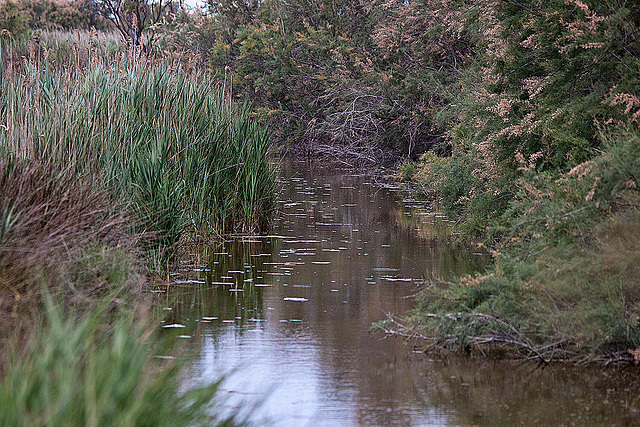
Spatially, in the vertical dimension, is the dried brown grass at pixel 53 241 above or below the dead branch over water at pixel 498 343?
above

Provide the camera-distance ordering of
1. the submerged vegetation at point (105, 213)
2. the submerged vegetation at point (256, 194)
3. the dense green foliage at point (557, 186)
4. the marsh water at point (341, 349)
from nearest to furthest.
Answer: the submerged vegetation at point (105, 213), the submerged vegetation at point (256, 194), the marsh water at point (341, 349), the dense green foliage at point (557, 186)

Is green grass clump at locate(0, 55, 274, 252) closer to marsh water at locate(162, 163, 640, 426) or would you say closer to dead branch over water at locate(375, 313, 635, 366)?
marsh water at locate(162, 163, 640, 426)

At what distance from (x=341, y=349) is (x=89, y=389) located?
11.9ft

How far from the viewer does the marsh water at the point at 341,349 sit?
5793 millimetres

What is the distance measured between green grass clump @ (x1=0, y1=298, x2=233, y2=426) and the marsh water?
0.44 m

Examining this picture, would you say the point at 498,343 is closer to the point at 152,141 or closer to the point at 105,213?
the point at 105,213

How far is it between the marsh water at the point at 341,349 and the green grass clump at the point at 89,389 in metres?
0.44

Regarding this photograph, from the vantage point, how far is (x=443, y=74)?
61.7 feet

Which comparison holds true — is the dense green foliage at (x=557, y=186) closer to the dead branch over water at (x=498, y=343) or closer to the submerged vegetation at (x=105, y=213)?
the dead branch over water at (x=498, y=343)

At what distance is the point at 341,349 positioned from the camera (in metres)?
7.11

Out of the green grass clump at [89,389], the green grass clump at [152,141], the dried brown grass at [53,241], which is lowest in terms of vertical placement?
the green grass clump at [89,389]

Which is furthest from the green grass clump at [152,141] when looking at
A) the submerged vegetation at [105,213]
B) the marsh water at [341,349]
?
the marsh water at [341,349]

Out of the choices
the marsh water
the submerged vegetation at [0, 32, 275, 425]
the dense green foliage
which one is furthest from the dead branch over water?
the submerged vegetation at [0, 32, 275, 425]

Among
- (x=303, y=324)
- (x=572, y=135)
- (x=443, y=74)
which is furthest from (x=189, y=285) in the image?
(x=443, y=74)
